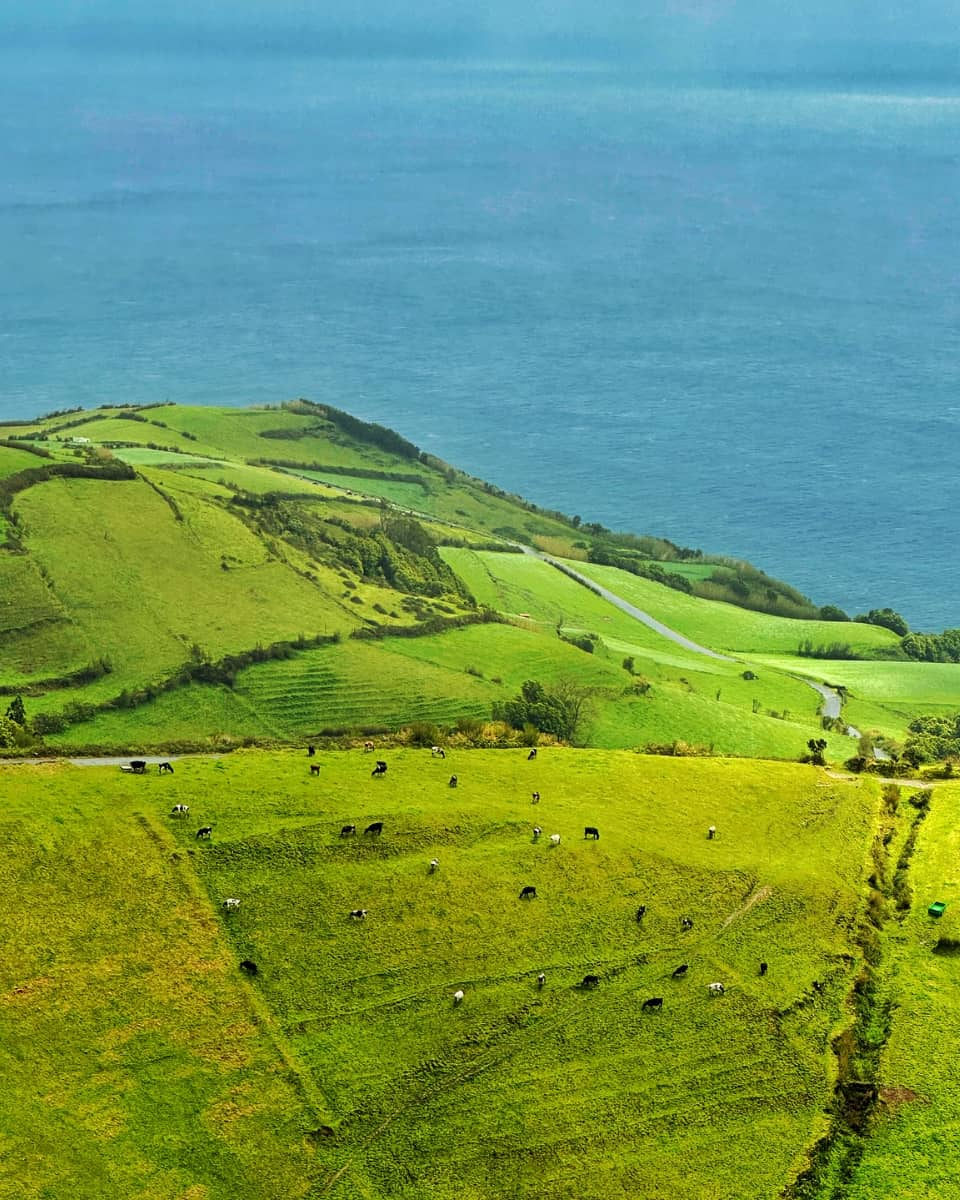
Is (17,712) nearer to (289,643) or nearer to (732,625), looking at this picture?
(289,643)

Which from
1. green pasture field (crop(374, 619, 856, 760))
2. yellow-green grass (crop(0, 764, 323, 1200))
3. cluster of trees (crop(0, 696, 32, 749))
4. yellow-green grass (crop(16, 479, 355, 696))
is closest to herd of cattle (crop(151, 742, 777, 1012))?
yellow-green grass (crop(0, 764, 323, 1200))

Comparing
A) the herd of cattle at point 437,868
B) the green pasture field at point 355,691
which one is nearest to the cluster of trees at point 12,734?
the herd of cattle at point 437,868

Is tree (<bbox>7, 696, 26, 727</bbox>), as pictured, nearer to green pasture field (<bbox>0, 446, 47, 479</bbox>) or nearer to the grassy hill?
the grassy hill

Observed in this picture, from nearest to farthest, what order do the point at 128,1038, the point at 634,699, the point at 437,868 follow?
the point at 128,1038 → the point at 437,868 → the point at 634,699

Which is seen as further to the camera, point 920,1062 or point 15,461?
point 15,461

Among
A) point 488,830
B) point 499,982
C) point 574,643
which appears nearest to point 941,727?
point 574,643

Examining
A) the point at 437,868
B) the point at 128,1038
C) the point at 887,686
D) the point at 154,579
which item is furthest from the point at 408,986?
the point at 887,686

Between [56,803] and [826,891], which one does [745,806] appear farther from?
[56,803]
